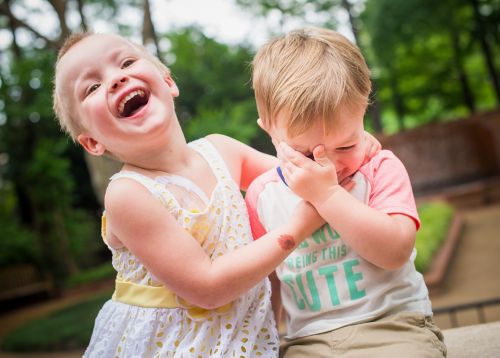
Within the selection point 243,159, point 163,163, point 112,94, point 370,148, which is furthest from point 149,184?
point 370,148

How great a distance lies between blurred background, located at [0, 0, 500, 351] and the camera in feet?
31.6

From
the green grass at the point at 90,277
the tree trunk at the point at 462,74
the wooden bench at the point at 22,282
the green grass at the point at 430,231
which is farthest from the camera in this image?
the tree trunk at the point at 462,74

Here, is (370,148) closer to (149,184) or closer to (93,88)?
(149,184)

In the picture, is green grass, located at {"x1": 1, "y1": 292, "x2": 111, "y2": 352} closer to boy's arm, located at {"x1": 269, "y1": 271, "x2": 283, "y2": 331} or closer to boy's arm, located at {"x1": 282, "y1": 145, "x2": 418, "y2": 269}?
boy's arm, located at {"x1": 269, "y1": 271, "x2": 283, "y2": 331}

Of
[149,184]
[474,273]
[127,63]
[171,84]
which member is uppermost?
[127,63]

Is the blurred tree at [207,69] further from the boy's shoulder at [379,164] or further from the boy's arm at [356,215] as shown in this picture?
the boy's arm at [356,215]

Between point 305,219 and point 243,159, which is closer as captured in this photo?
point 305,219

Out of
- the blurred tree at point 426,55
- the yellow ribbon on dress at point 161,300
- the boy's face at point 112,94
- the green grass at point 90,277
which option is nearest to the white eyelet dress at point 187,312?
the yellow ribbon on dress at point 161,300

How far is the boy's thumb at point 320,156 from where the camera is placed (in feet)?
4.37

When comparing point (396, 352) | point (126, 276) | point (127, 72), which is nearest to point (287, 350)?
point (396, 352)

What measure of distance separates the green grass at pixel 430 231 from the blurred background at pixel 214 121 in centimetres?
7

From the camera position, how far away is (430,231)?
902 cm

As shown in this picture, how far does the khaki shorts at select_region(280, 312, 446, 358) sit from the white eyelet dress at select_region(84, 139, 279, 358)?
165 mm

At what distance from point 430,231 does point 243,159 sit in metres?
7.76
